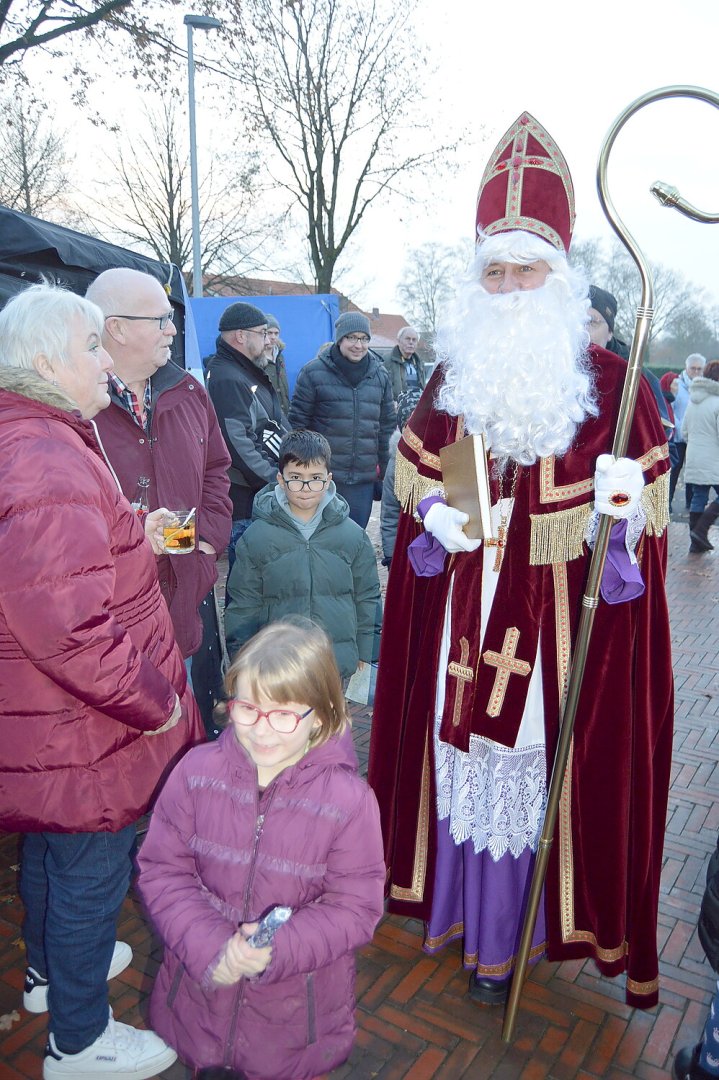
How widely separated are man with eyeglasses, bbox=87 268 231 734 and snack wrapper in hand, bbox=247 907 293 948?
1660 millimetres

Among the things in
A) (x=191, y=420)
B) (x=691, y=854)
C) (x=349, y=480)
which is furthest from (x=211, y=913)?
(x=349, y=480)

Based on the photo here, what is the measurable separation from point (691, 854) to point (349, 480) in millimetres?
3629

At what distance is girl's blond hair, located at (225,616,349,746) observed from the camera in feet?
5.54

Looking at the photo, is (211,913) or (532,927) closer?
(211,913)

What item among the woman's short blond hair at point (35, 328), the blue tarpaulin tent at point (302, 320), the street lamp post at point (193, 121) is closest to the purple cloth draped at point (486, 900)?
the woman's short blond hair at point (35, 328)

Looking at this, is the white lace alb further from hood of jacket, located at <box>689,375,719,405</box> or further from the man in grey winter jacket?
hood of jacket, located at <box>689,375,719,405</box>

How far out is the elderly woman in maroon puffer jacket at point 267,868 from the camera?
167 centimetres

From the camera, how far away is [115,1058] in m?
2.20

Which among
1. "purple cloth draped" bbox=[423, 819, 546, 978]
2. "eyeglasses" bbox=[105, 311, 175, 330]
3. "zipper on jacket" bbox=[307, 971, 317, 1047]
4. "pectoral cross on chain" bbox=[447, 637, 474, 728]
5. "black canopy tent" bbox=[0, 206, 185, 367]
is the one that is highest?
"black canopy tent" bbox=[0, 206, 185, 367]

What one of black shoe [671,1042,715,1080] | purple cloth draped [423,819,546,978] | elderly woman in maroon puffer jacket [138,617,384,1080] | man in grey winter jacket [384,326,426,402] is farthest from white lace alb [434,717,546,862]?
man in grey winter jacket [384,326,426,402]

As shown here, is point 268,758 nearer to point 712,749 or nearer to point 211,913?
point 211,913

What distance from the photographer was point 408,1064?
2336 mm

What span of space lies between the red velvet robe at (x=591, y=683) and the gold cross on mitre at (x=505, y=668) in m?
0.02

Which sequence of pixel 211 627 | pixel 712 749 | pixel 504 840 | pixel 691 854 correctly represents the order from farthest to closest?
pixel 712 749 < pixel 211 627 < pixel 691 854 < pixel 504 840
